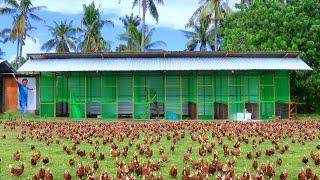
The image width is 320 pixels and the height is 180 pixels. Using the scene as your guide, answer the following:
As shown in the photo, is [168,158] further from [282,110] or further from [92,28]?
[92,28]

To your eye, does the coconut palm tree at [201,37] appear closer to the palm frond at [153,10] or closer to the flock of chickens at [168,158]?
the palm frond at [153,10]

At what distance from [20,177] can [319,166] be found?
563cm

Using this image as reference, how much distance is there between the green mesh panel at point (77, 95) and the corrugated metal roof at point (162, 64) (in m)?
0.95

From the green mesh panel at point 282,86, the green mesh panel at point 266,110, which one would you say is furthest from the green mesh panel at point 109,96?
the green mesh panel at point 282,86

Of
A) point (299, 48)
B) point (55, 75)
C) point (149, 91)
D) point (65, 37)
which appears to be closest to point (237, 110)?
point (149, 91)

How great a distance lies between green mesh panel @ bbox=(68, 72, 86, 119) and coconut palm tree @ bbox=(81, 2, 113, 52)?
2537 cm

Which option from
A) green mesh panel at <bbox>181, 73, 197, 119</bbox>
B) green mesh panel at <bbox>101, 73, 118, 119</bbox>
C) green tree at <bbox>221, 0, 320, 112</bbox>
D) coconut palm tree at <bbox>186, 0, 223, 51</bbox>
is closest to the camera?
green mesh panel at <bbox>101, 73, 118, 119</bbox>

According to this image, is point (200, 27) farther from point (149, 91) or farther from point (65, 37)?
point (149, 91)

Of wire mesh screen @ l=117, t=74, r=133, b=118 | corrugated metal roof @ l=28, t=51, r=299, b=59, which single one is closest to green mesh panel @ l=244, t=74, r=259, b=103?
corrugated metal roof @ l=28, t=51, r=299, b=59

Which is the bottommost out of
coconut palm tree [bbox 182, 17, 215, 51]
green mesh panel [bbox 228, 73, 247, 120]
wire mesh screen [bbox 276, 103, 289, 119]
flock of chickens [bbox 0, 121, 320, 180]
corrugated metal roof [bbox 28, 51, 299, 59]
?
flock of chickens [bbox 0, 121, 320, 180]

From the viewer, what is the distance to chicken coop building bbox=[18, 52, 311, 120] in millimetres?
31484

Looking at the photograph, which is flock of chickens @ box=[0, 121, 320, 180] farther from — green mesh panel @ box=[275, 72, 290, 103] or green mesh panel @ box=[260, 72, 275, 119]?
green mesh panel @ box=[275, 72, 290, 103]

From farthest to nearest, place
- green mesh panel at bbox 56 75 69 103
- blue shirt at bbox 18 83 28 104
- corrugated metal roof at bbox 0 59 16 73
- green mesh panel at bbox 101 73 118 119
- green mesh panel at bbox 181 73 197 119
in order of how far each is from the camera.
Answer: corrugated metal roof at bbox 0 59 16 73 < blue shirt at bbox 18 83 28 104 < green mesh panel at bbox 56 75 69 103 < green mesh panel at bbox 181 73 197 119 < green mesh panel at bbox 101 73 118 119

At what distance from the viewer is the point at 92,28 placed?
57.6 metres
